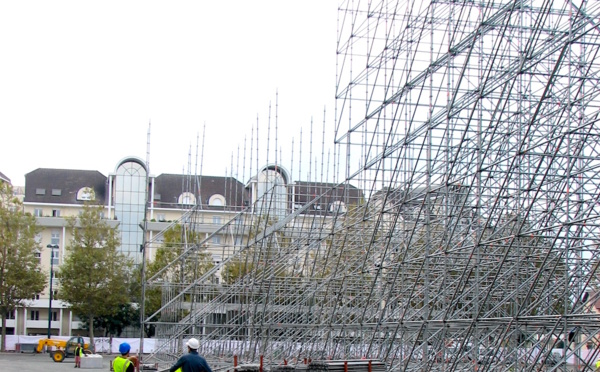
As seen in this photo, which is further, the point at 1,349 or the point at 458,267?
the point at 1,349

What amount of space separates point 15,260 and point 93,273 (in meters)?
5.04

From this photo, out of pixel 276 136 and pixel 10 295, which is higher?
pixel 276 136

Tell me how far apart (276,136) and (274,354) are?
8.26 meters

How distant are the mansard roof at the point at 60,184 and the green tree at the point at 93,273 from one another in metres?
21.9

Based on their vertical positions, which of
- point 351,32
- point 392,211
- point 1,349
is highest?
point 351,32

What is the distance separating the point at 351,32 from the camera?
30.3 metres

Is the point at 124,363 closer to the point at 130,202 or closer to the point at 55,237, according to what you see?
the point at 130,202

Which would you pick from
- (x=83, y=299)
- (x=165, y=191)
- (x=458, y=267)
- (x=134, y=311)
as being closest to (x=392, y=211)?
(x=458, y=267)

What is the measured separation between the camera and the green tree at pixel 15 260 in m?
59.0

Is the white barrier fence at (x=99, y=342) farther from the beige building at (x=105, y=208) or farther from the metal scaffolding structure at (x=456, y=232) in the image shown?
the metal scaffolding structure at (x=456, y=232)

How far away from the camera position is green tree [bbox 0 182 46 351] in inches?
2323

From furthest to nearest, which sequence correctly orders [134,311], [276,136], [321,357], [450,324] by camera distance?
[134,311] < [276,136] < [321,357] < [450,324]

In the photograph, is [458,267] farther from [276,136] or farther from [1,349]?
[1,349]

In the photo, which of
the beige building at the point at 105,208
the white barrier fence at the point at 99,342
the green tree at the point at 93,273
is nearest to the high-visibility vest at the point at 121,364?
the white barrier fence at the point at 99,342
